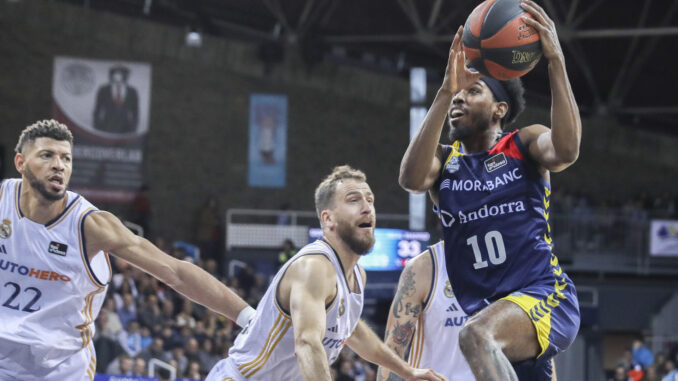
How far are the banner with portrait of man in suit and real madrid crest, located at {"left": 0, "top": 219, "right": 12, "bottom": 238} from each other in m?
15.9

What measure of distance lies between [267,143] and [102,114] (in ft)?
14.3

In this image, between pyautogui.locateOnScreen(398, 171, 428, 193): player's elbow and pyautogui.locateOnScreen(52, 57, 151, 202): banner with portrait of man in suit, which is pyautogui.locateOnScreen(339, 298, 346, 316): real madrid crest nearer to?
pyautogui.locateOnScreen(398, 171, 428, 193): player's elbow

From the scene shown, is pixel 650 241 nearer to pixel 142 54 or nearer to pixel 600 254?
pixel 600 254

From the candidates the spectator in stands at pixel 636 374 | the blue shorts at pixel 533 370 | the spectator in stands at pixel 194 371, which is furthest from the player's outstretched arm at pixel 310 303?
the spectator in stands at pixel 636 374

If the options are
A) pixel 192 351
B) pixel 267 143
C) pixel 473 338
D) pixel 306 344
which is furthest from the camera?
pixel 267 143

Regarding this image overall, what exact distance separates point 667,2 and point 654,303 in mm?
7419

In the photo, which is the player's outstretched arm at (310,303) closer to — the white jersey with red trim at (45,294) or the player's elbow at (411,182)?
the player's elbow at (411,182)

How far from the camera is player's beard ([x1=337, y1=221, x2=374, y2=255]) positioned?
4.93 m

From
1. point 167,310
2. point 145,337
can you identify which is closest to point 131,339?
point 145,337

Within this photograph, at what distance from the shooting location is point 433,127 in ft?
14.9

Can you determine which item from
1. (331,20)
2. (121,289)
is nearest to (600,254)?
(331,20)

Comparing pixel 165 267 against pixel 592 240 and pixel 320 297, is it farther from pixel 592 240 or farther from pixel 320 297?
pixel 592 240

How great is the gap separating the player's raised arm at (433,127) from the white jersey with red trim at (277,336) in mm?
644

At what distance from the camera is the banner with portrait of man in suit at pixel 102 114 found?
68.3 ft
